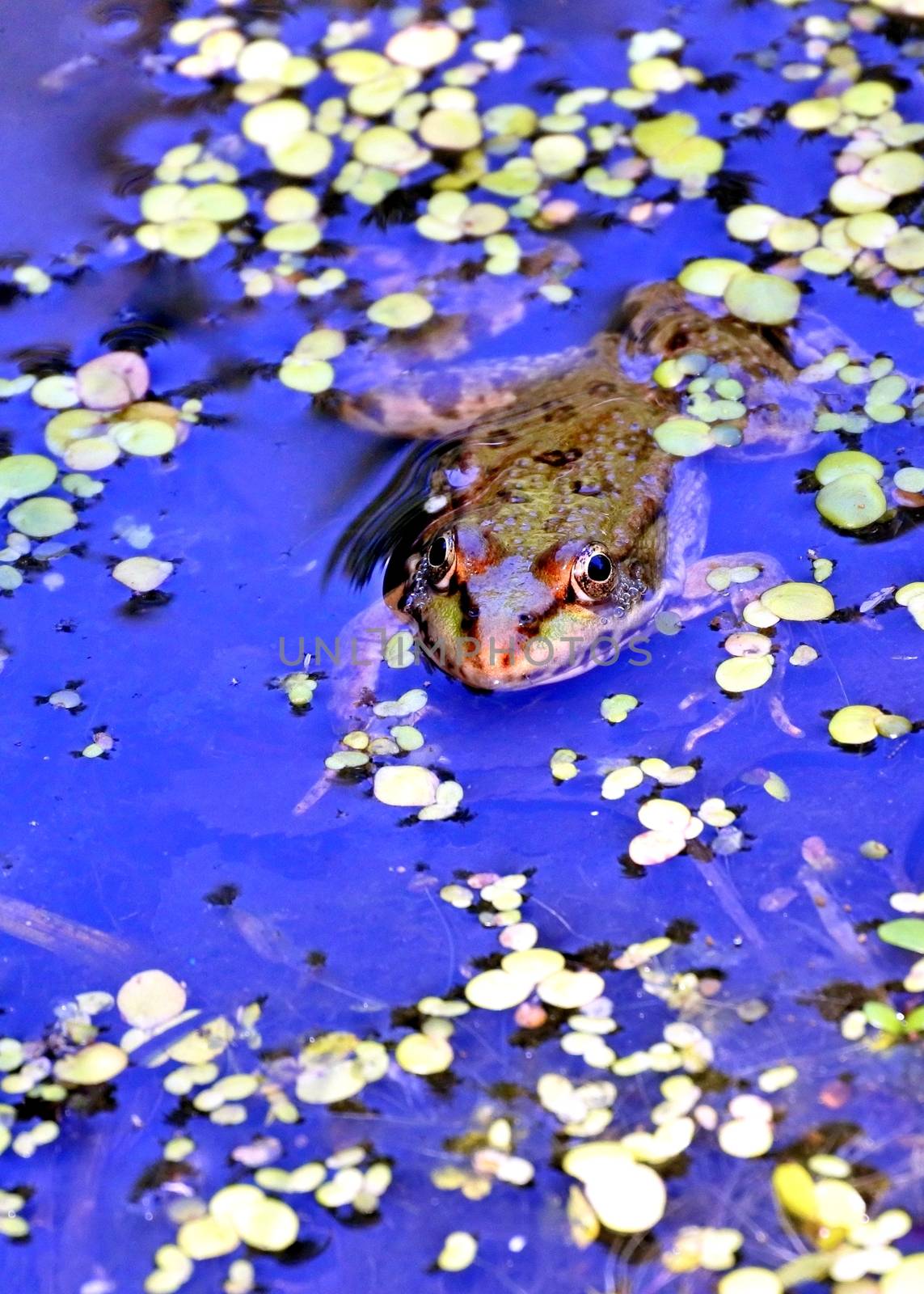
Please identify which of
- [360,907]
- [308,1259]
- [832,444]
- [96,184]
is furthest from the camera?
[96,184]

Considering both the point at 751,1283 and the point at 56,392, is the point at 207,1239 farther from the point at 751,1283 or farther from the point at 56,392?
the point at 56,392

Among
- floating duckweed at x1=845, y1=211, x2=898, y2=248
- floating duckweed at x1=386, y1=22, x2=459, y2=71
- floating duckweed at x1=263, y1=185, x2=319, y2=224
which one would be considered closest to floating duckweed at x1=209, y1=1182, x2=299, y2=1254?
floating duckweed at x1=263, y1=185, x2=319, y2=224

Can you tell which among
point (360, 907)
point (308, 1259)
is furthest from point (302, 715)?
point (308, 1259)

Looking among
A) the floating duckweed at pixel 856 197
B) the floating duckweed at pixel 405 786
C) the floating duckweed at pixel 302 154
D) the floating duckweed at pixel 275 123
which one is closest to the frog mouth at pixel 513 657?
the floating duckweed at pixel 405 786

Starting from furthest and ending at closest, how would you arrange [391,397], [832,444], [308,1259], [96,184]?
[96,184] → [391,397] → [832,444] → [308,1259]

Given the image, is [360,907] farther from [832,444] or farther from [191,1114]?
[832,444]

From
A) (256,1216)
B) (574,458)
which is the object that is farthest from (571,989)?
(574,458)
